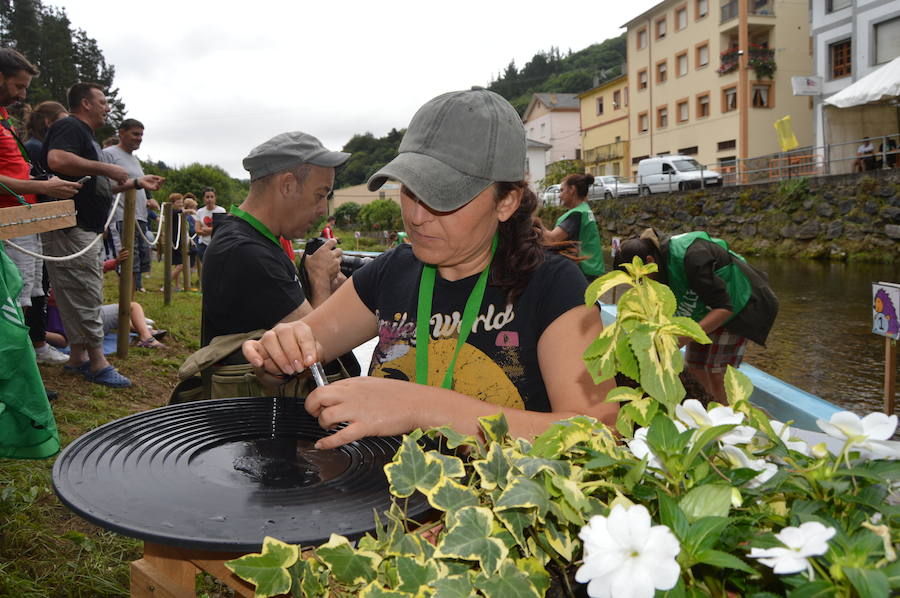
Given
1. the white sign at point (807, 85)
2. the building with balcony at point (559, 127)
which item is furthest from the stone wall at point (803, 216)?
the building with balcony at point (559, 127)

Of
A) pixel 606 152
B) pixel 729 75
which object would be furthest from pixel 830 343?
pixel 606 152

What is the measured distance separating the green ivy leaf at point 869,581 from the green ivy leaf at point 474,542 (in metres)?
0.31

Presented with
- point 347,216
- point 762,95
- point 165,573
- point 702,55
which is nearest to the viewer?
point 165,573

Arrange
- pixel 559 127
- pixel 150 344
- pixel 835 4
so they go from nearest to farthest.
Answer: pixel 150 344, pixel 835 4, pixel 559 127

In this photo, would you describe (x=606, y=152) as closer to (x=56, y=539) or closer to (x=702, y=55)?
(x=702, y=55)

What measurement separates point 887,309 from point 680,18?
36.1 m

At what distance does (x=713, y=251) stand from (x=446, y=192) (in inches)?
119

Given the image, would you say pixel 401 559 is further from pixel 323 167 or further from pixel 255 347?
pixel 323 167

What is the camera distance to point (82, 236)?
4.74 meters

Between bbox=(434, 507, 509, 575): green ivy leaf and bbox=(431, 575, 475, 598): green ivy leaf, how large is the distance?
2 cm

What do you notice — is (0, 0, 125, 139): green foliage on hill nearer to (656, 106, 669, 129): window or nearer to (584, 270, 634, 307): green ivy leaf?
(656, 106, 669, 129): window

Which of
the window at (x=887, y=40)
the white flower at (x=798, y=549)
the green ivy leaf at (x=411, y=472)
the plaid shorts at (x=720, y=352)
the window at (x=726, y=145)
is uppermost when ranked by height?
the window at (x=887, y=40)

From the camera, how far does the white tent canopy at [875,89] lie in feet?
50.5

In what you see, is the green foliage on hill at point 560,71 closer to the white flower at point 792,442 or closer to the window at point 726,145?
the window at point 726,145
